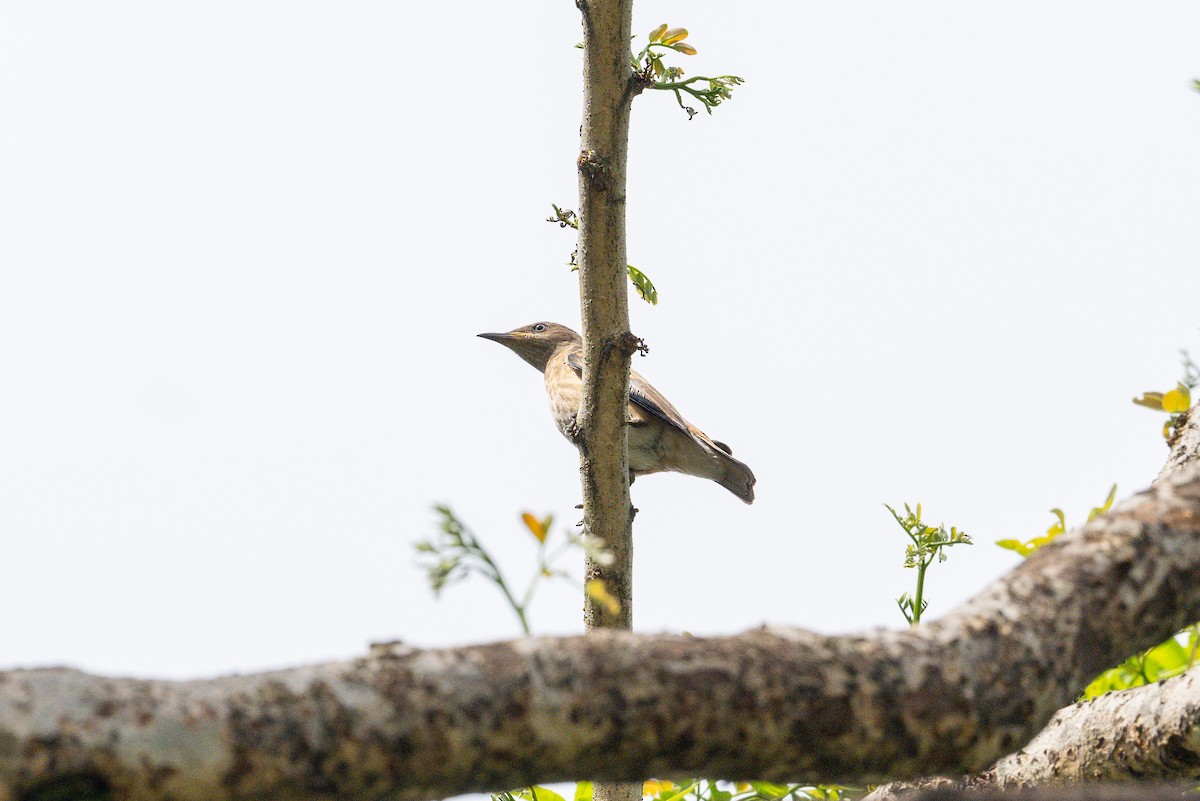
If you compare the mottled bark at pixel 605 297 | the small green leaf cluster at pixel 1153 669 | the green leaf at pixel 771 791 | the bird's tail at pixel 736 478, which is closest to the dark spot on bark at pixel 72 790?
the mottled bark at pixel 605 297

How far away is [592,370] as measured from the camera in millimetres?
4445

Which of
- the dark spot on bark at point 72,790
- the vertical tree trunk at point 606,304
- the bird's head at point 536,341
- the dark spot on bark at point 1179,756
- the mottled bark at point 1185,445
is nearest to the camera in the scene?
the dark spot on bark at point 72,790

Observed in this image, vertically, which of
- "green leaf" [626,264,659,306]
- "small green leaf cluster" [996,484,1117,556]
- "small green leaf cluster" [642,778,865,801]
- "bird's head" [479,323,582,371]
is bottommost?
"small green leaf cluster" [642,778,865,801]

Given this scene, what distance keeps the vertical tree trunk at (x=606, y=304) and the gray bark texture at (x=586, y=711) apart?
5.71 ft

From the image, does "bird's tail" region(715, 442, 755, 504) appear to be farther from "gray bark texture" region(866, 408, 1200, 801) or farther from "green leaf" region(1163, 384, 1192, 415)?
"green leaf" region(1163, 384, 1192, 415)

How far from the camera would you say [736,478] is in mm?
9062

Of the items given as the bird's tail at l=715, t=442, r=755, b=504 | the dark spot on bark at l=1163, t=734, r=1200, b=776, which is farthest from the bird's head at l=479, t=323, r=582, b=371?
the dark spot on bark at l=1163, t=734, r=1200, b=776

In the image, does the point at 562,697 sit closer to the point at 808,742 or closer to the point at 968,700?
the point at 808,742

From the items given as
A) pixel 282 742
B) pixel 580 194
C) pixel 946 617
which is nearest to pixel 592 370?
pixel 580 194

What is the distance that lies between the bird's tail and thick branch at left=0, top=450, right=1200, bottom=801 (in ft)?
22.8

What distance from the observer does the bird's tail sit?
8922 mm

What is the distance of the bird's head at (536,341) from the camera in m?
10.1

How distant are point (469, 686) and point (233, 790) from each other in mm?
338

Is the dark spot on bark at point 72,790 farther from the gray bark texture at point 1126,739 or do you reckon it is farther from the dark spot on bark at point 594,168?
the dark spot on bark at point 594,168
